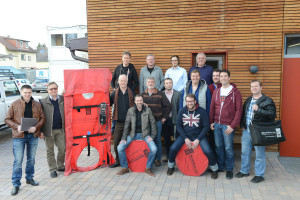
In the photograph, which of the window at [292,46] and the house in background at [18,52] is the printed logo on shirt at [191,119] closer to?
the window at [292,46]

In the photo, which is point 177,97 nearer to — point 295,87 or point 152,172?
point 152,172

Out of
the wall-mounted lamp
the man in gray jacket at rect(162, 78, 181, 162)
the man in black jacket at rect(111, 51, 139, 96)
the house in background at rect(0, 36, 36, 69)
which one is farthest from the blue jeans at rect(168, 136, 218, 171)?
the house in background at rect(0, 36, 36, 69)

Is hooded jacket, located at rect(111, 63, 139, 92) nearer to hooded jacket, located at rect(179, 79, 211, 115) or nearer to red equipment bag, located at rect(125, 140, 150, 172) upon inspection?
red equipment bag, located at rect(125, 140, 150, 172)

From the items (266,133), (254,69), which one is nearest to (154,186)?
(266,133)

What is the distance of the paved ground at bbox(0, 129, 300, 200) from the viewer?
3.89m

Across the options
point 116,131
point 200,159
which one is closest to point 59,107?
point 116,131

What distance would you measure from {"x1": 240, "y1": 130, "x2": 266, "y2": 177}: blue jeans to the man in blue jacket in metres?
0.54

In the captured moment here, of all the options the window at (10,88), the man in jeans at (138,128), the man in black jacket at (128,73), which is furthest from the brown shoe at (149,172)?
the window at (10,88)

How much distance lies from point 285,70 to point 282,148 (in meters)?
1.82

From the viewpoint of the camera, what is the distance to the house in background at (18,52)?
43469mm

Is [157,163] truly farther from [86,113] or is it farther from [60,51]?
[60,51]

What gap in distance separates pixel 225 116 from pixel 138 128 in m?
1.69

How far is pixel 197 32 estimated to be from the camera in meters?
5.92

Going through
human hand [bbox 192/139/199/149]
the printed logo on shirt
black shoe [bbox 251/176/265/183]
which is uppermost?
the printed logo on shirt
